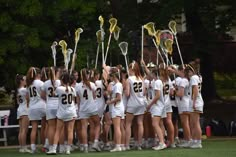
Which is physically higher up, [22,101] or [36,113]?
[22,101]

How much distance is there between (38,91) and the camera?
55.6 feet

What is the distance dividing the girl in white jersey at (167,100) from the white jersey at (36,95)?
2.91m

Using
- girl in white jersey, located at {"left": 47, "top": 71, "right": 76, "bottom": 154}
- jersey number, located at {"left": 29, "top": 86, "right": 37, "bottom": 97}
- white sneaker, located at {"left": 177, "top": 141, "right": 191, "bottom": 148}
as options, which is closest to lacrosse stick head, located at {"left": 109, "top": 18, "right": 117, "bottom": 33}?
jersey number, located at {"left": 29, "top": 86, "right": 37, "bottom": 97}

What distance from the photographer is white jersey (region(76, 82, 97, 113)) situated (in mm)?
17078

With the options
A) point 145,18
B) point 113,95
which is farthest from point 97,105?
point 145,18

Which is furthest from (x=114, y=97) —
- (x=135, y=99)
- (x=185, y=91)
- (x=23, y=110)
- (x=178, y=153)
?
(x=23, y=110)

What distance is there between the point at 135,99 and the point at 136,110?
27 centimetres

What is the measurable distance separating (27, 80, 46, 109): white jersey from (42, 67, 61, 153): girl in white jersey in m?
0.33

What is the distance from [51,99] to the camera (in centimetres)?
1662

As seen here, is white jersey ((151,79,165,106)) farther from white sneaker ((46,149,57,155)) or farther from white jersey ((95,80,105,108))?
white sneaker ((46,149,57,155))

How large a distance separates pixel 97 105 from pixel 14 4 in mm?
9659

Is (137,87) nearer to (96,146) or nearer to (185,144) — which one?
(96,146)

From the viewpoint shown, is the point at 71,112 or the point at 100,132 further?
the point at 100,132

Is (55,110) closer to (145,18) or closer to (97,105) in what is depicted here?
(97,105)
